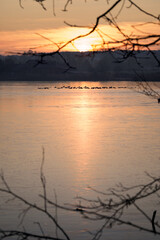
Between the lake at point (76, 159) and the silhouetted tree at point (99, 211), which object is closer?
the silhouetted tree at point (99, 211)

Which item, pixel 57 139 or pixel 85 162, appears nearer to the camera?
pixel 85 162

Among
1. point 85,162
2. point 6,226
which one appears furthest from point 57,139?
point 6,226

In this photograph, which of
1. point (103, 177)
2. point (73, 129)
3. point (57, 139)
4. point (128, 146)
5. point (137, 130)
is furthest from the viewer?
point (73, 129)

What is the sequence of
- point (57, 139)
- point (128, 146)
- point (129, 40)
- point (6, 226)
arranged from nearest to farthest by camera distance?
point (129, 40) < point (6, 226) < point (128, 146) < point (57, 139)

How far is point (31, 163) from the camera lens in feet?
44.0

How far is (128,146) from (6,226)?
9.30 m

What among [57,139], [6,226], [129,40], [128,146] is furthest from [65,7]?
[57,139]

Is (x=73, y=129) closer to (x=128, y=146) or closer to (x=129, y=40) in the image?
(x=128, y=146)

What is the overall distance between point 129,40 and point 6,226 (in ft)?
21.0

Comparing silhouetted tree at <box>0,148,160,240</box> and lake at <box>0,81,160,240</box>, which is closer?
silhouetted tree at <box>0,148,160,240</box>

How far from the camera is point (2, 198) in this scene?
9539 mm

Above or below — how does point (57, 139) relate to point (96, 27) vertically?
below

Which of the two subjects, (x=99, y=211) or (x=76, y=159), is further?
(x=76, y=159)

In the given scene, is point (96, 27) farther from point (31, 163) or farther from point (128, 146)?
point (128, 146)
